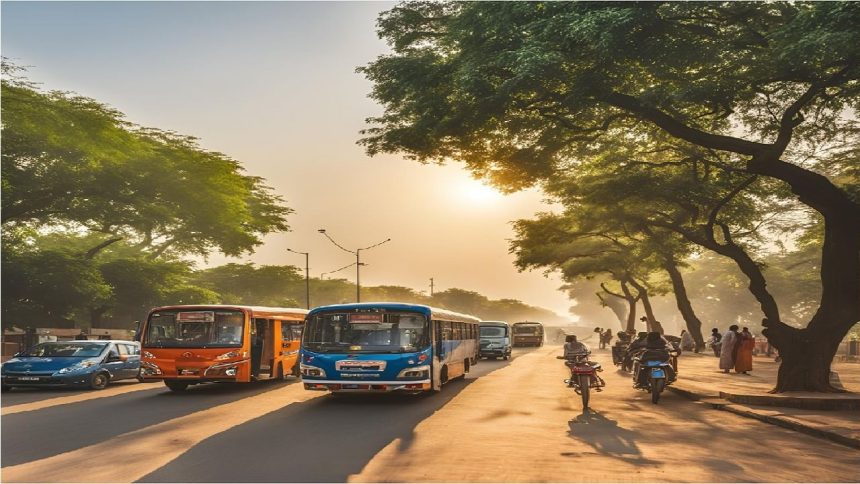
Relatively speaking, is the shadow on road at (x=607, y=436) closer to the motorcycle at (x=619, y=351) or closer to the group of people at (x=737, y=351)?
the group of people at (x=737, y=351)

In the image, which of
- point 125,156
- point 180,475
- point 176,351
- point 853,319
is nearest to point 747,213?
point 853,319

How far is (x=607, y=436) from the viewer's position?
1242 centimetres

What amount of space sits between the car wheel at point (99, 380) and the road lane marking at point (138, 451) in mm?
7900

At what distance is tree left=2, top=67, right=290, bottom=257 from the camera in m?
38.0

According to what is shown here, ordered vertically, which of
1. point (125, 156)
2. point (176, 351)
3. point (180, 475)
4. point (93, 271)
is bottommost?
point (180, 475)

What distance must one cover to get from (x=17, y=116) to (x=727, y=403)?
3095 centimetres

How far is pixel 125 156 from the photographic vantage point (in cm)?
4100

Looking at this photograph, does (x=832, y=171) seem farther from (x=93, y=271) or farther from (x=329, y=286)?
(x=329, y=286)

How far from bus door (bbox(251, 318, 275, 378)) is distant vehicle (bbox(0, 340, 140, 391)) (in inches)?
176

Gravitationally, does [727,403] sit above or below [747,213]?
below

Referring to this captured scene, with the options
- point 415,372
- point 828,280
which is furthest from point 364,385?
point 828,280

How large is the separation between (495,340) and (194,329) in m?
26.5

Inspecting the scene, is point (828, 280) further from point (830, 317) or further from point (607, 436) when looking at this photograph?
point (607, 436)

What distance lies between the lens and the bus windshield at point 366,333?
17.9 m
